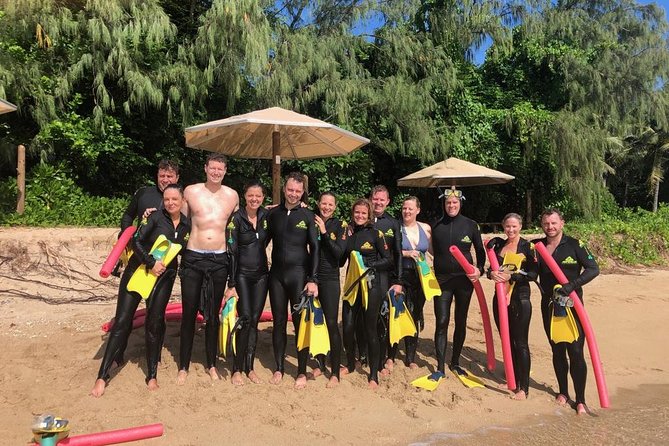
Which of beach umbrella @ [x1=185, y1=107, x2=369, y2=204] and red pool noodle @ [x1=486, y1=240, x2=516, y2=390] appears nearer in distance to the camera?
red pool noodle @ [x1=486, y1=240, x2=516, y2=390]

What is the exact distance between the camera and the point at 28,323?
17.9ft

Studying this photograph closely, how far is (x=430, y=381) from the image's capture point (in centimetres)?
442

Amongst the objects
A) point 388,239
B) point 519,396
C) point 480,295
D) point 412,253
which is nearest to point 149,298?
point 388,239

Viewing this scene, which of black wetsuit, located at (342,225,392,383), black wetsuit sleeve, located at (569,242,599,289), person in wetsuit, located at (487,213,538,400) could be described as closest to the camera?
black wetsuit sleeve, located at (569,242,599,289)

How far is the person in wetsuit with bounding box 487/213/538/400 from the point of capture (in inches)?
163

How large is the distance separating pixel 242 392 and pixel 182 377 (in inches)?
20.4

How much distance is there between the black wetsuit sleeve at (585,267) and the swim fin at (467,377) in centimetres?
129

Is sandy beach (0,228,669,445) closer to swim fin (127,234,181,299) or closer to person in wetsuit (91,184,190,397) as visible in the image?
person in wetsuit (91,184,190,397)

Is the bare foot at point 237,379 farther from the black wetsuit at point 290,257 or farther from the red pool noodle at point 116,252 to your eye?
the red pool noodle at point 116,252

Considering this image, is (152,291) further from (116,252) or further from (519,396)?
(519,396)

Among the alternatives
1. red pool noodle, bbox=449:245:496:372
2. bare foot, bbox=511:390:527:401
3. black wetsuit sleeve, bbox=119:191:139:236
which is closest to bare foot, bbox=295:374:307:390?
red pool noodle, bbox=449:245:496:372

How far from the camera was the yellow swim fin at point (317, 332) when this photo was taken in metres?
4.13

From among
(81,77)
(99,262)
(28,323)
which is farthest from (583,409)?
(81,77)

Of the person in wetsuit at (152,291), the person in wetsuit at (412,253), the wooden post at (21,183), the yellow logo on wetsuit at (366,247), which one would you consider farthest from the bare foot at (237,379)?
the wooden post at (21,183)
